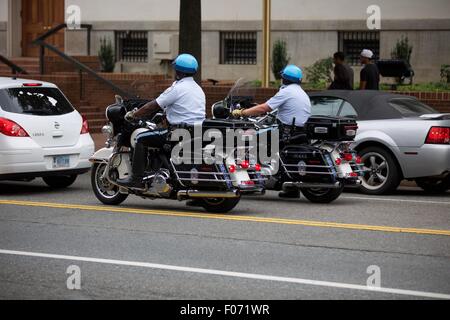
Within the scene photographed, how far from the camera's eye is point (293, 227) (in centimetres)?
1174

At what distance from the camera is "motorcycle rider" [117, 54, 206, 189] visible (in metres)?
12.8

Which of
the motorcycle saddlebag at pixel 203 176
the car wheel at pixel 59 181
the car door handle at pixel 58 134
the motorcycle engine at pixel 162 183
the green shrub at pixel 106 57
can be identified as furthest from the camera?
the green shrub at pixel 106 57

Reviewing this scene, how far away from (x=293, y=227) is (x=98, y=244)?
2315 mm

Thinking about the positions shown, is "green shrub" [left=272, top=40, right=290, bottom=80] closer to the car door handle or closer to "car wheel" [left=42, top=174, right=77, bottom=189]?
"car wheel" [left=42, top=174, right=77, bottom=189]

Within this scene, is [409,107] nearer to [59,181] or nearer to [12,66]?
[59,181]

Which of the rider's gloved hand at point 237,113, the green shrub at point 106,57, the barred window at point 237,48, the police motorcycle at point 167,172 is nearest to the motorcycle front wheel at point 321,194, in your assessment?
the rider's gloved hand at point 237,113

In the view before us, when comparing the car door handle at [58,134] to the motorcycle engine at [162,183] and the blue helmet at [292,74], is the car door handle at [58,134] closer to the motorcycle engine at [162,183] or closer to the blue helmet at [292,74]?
the motorcycle engine at [162,183]

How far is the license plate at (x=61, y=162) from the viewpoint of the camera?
1480cm

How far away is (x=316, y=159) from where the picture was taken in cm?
1369

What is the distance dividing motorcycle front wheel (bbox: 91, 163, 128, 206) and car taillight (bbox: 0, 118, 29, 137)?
144cm

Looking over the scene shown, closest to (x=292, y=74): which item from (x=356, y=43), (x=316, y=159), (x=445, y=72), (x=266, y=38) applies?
(x=316, y=159)

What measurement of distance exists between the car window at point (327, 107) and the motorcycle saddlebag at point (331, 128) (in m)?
1.42

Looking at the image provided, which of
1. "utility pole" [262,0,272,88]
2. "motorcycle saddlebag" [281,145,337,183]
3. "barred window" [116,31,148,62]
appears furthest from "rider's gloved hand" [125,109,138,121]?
"barred window" [116,31,148,62]

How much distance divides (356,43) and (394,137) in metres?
11.7
